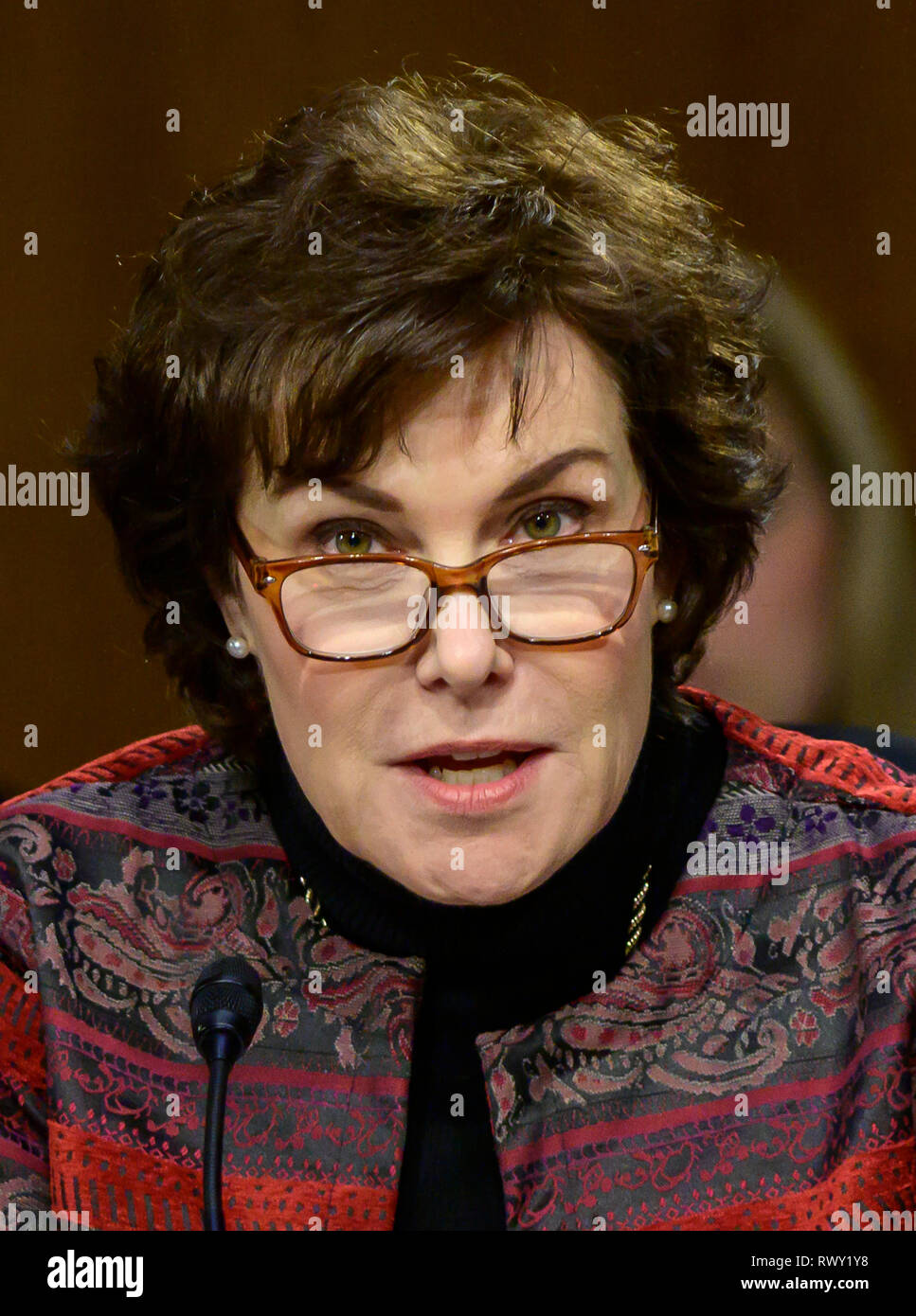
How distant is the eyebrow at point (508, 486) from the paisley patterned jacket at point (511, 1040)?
1.27 ft

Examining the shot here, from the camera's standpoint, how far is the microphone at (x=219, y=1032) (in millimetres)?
975

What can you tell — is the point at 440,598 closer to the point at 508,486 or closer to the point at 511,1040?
the point at 508,486

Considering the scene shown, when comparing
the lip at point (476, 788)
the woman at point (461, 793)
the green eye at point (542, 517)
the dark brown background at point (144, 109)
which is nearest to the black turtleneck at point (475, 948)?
the woman at point (461, 793)

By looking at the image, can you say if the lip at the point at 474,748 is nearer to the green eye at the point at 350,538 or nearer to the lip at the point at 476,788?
the lip at the point at 476,788

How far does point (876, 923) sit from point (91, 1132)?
0.67 meters

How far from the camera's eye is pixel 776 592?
7.77 feet

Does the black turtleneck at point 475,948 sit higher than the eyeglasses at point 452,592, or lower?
lower

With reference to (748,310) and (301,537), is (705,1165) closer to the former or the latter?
(301,537)

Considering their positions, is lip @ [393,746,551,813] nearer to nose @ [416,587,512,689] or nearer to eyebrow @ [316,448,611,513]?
nose @ [416,587,512,689]

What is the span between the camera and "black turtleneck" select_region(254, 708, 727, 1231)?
125 centimetres

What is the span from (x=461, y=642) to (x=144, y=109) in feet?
4.02

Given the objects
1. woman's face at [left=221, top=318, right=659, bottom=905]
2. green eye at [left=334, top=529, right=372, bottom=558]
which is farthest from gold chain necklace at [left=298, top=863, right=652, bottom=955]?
green eye at [left=334, top=529, right=372, bottom=558]

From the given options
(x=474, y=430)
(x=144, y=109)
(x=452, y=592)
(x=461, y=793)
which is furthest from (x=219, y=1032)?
(x=144, y=109)

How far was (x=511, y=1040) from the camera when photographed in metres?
1.27
